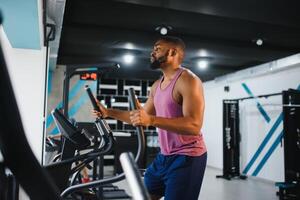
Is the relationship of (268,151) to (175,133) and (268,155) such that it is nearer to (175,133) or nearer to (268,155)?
A: (268,155)

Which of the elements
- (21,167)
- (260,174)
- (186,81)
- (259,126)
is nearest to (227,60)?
(259,126)

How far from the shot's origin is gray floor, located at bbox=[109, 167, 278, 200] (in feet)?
15.8

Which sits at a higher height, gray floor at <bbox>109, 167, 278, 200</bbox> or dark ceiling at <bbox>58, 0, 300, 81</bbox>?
dark ceiling at <bbox>58, 0, 300, 81</bbox>

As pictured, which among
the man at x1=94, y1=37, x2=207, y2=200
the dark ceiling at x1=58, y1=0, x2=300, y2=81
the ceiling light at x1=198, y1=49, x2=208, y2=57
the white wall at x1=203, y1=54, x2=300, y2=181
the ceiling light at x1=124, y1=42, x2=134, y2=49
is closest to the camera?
the man at x1=94, y1=37, x2=207, y2=200

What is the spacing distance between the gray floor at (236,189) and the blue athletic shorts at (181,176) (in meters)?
3.14

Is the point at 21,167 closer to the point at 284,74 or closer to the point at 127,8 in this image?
the point at 127,8

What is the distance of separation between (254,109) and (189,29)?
10.6 ft

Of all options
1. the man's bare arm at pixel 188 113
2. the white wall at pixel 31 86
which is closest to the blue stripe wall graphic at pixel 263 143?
the white wall at pixel 31 86

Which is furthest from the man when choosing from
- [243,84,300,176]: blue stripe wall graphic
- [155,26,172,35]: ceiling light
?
[243,84,300,176]: blue stripe wall graphic

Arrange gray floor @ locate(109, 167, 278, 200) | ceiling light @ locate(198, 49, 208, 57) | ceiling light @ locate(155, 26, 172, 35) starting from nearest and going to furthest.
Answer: ceiling light @ locate(155, 26, 172, 35), gray floor @ locate(109, 167, 278, 200), ceiling light @ locate(198, 49, 208, 57)

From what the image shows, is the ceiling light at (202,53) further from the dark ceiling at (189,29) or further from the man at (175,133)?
the man at (175,133)

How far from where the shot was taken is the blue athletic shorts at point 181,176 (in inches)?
64.9

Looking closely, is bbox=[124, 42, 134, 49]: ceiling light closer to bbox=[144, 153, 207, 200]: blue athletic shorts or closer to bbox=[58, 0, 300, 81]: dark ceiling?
bbox=[58, 0, 300, 81]: dark ceiling

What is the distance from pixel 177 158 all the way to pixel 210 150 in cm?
715
